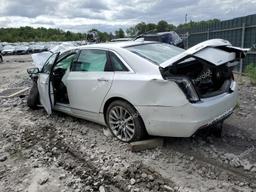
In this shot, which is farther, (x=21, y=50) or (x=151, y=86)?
(x=21, y=50)

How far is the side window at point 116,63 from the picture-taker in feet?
15.5

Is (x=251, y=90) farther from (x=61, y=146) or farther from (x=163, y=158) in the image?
(x=61, y=146)

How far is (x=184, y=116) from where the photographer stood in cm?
399

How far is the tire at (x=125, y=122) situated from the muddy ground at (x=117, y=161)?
16cm

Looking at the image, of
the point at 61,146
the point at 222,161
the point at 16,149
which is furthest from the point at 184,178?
the point at 16,149

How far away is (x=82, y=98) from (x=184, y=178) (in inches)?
96.8

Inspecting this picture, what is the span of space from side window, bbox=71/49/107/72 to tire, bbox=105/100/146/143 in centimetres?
72

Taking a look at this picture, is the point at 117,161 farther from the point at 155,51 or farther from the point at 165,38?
the point at 165,38

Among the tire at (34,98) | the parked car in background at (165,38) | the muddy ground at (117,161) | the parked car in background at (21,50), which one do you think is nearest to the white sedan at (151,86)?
the muddy ground at (117,161)

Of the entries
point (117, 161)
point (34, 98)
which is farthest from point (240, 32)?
point (117, 161)

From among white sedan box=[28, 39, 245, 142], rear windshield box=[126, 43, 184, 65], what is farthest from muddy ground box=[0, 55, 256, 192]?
rear windshield box=[126, 43, 184, 65]

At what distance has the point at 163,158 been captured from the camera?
14.2 feet

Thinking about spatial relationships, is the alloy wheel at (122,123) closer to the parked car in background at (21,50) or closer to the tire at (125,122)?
the tire at (125,122)

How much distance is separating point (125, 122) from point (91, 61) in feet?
4.40
